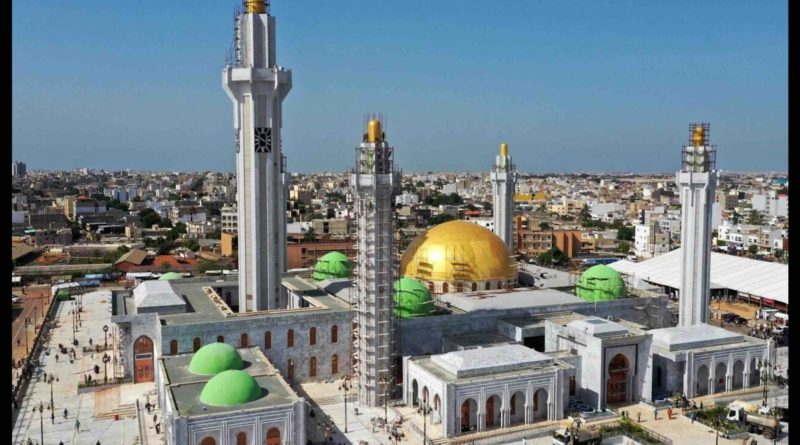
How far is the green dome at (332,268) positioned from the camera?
5034 cm

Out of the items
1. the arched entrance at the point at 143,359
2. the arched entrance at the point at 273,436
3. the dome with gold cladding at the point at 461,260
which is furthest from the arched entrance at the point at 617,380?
the arched entrance at the point at 143,359

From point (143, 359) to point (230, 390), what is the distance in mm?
13572

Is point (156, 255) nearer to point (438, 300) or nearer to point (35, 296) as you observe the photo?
point (35, 296)

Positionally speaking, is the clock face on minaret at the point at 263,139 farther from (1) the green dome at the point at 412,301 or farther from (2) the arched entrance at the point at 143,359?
(2) the arched entrance at the point at 143,359

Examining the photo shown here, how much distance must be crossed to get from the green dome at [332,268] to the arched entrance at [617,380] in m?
20.8

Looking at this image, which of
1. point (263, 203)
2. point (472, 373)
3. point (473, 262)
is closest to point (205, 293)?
point (263, 203)

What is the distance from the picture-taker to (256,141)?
40094 mm

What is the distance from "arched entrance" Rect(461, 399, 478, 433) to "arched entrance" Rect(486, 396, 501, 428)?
0.68m

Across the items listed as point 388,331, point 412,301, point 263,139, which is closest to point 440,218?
point 412,301

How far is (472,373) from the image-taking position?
1296 inches

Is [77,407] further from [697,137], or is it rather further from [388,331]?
[697,137]

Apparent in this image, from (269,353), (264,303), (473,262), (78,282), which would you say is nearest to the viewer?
(269,353)

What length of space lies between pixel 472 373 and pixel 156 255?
66348 mm

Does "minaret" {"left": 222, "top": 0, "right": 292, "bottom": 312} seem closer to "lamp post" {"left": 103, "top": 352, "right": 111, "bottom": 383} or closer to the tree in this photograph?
"lamp post" {"left": 103, "top": 352, "right": 111, "bottom": 383}
